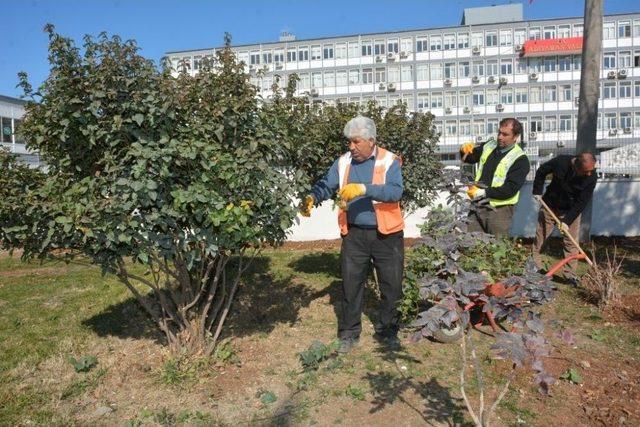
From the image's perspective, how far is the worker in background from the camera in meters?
3.93

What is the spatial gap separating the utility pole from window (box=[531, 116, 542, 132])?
45.4m

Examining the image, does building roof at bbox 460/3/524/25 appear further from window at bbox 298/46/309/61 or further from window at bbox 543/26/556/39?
window at bbox 298/46/309/61

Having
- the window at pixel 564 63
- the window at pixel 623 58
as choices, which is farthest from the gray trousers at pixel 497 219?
the window at pixel 623 58

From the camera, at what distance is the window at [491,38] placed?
52688 millimetres

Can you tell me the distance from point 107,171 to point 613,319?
4.58 metres

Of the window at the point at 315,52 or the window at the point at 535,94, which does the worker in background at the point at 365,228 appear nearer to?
the window at the point at 535,94

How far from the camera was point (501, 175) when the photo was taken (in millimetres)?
4672

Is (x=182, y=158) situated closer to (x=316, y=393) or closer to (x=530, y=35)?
(x=316, y=393)

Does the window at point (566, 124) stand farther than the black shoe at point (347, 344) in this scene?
Yes

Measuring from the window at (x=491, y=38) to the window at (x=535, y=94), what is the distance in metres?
6.03

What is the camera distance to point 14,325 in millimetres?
5379

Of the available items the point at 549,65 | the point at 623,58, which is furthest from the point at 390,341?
the point at 623,58

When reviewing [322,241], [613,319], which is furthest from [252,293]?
[322,241]

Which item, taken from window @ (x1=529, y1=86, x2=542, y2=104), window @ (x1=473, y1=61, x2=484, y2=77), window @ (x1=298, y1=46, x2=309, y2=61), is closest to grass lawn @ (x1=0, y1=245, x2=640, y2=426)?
window @ (x1=529, y1=86, x2=542, y2=104)
